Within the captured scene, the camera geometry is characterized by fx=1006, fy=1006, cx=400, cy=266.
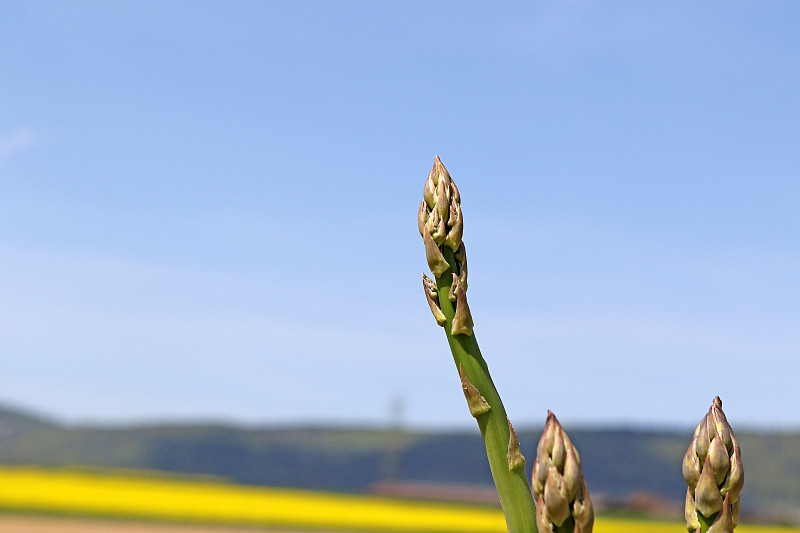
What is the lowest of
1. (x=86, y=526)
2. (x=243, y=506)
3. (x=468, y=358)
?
(x=86, y=526)

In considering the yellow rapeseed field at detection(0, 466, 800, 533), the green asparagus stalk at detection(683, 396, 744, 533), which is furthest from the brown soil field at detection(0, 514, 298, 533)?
the green asparagus stalk at detection(683, 396, 744, 533)

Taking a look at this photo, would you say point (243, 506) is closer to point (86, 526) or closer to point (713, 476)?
point (86, 526)

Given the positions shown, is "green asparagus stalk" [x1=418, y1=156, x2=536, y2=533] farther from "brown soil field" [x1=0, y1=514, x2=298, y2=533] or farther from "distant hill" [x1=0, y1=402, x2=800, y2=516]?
"distant hill" [x1=0, y1=402, x2=800, y2=516]

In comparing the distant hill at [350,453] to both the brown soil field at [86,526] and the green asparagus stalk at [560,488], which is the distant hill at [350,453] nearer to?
the brown soil field at [86,526]

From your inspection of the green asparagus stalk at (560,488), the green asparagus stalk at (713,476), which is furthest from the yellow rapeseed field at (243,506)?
the green asparagus stalk at (560,488)

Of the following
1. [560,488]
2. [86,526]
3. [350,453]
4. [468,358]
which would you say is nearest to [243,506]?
[86,526]

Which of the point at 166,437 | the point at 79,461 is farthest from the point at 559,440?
the point at 166,437
